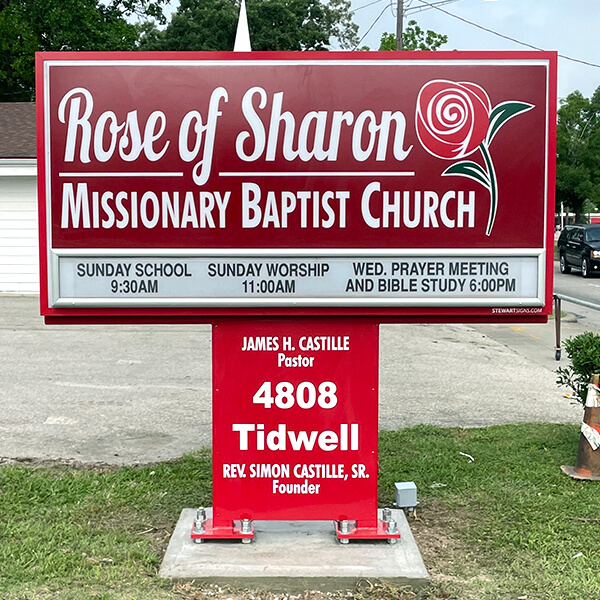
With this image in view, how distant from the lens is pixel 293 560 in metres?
4.41

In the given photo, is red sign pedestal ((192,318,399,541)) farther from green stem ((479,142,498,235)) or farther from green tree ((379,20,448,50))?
green tree ((379,20,448,50))

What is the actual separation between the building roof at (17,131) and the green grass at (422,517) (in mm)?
13209

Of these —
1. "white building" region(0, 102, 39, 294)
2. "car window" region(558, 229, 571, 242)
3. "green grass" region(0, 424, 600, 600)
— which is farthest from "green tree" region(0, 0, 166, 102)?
"green grass" region(0, 424, 600, 600)

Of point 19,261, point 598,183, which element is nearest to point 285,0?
point 598,183

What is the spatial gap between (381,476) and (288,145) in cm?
265

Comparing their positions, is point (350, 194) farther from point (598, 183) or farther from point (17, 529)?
point (598, 183)

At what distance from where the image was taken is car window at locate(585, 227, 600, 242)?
95.3 ft

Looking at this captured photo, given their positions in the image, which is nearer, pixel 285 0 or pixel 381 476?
pixel 381 476

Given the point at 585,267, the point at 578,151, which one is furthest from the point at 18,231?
the point at 578,151

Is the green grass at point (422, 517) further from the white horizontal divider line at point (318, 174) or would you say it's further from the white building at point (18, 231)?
the white building at point (18, 231)

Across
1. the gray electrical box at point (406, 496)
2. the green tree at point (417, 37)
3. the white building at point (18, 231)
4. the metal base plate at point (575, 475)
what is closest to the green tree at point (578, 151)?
the green tree at point (417, 37)

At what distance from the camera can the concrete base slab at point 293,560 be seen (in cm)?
421

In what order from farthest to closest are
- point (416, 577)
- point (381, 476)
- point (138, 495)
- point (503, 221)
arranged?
1. point (381, 476)
2. point (138, 495)
3. point (503, 221)
4. point (416, 577)

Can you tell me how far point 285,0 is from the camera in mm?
53188
